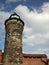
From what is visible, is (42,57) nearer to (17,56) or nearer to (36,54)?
(36,54)

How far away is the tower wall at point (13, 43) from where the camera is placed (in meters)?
27.0

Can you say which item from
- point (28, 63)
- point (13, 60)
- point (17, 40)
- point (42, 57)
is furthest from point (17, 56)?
point (42, 57)

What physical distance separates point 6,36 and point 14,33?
1441 mm

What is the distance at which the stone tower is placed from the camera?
27.0 m

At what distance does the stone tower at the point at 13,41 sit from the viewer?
88.6ft

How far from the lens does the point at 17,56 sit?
27188 mm

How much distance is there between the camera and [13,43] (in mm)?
27688

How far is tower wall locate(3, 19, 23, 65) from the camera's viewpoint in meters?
27.0

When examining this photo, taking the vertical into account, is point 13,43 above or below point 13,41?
below

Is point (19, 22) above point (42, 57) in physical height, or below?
above

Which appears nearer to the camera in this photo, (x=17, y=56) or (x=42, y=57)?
(x=17, y=56)

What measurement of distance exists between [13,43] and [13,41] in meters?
0.33

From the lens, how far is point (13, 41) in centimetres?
2777

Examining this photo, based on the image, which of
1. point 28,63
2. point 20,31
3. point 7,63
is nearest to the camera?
point 7,63
